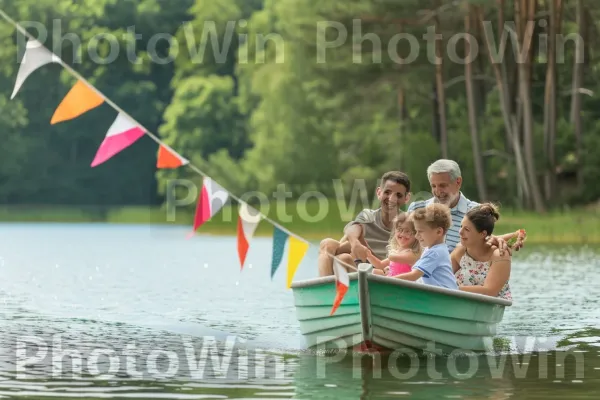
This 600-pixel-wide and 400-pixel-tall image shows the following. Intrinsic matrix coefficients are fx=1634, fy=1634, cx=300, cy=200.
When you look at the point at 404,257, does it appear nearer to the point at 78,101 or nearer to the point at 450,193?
the point at 450,193

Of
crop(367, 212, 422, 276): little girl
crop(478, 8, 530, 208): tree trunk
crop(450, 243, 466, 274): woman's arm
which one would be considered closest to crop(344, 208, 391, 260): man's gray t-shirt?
crop(367, 212, 422, 276): little girl

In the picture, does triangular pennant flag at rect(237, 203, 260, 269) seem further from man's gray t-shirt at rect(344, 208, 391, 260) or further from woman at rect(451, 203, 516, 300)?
woman at rect(451, 203, 516, 300)

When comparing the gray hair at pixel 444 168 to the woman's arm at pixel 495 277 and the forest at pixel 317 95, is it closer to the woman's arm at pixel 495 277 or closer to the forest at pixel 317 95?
the woman's arm at pixel 495 277

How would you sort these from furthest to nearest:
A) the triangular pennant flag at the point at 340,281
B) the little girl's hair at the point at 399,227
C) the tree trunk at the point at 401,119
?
the tree trunk at the point at 401,119
the little girl's hair at the point at 399,227
the triangular pennant flag at the point at 340,281

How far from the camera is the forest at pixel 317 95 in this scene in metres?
44.4

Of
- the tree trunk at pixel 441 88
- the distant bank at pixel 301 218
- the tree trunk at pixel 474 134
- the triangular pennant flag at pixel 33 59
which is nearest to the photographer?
the triangular pennant flag at pixel 33 59

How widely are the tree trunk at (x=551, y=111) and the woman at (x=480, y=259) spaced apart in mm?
29510

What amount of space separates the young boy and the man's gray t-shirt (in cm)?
91

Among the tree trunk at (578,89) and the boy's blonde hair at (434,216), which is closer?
the boy's blonde hair at (434,216)

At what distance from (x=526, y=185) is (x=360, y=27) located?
7.61 metres

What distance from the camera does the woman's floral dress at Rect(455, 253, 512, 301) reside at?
13.8 metres

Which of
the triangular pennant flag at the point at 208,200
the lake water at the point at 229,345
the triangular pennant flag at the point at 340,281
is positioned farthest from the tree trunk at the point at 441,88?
the triangular pennant flag at the point at 340,281

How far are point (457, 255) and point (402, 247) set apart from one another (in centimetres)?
78

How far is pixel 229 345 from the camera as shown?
14906 mm
